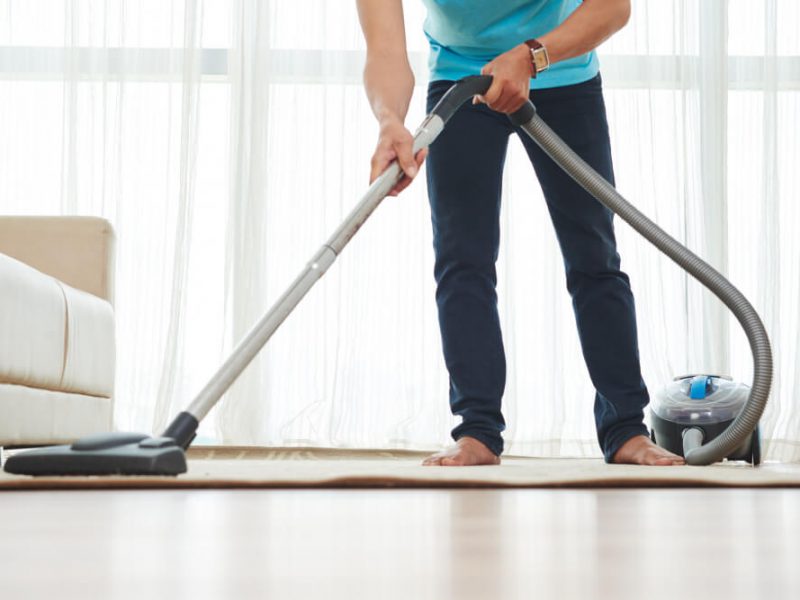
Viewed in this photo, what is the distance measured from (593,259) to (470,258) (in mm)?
222

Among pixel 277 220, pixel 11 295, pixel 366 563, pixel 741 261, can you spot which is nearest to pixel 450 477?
pixel 366 563

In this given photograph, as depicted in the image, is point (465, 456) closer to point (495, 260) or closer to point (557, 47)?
point (495, 260)

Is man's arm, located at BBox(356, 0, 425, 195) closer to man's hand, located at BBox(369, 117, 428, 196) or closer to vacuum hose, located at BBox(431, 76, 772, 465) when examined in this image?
man's hand, located at BBox(369, 117, 428, 196)

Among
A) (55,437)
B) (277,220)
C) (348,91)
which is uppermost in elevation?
(348,91)

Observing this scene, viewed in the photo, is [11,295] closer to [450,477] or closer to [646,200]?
[450,477]

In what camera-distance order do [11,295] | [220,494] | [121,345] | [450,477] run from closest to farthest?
[220,494] < [450,477] < [11,295] < [121,345]

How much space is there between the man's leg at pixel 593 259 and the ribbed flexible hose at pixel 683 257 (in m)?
0.12

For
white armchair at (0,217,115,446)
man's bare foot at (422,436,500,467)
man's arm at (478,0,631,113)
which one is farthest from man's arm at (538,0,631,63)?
white armchair at (0,217,115,446)

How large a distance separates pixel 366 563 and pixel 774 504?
499 millimetres

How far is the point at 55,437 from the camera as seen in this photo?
2.14 metres

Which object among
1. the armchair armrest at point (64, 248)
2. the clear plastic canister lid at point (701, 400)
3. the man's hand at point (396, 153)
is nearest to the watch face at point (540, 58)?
the man's hand at point (396, 153)

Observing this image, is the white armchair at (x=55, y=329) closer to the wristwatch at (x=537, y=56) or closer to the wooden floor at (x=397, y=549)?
the wristwatch at (x=537, y=56)

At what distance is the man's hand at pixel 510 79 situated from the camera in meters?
1.48

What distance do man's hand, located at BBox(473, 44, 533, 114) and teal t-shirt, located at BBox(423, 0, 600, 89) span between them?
16 cm
